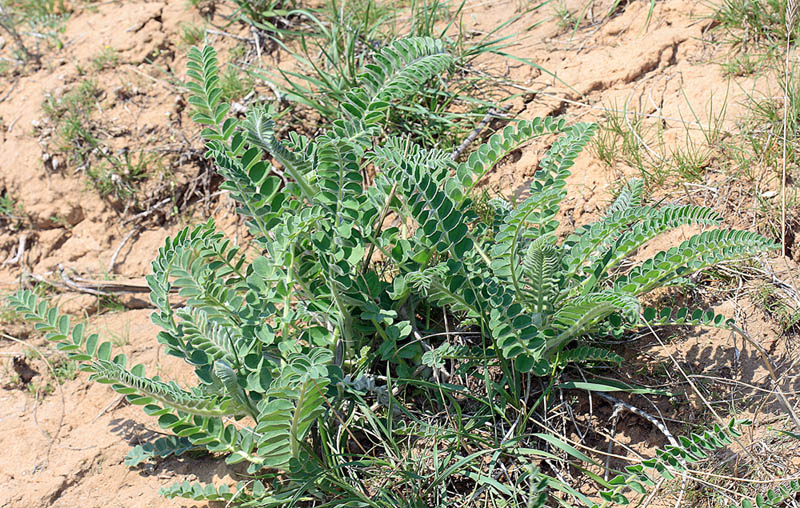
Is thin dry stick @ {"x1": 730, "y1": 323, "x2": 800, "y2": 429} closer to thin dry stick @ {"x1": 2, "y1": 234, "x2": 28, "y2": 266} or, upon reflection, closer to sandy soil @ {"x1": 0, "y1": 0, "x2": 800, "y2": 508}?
sandy soil @ {"x1": 0, "y1": 0, "x2": 800, "y2": 508}

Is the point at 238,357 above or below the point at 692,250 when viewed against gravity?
below

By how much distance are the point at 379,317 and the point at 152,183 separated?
6.04 ft

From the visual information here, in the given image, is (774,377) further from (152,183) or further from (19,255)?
(19,255)

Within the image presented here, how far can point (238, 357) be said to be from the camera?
7.02 ft

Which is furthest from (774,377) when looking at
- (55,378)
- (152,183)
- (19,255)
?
(19,255)

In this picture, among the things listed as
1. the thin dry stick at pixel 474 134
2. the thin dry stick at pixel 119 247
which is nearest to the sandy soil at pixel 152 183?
the thin dry stick at pixel 119 247

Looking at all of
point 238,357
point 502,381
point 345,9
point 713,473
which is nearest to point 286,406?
point 238,357

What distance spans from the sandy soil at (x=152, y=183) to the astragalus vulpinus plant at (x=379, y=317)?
0.19 m

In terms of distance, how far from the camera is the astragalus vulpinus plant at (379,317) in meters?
2.00

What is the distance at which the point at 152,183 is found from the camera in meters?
3.48

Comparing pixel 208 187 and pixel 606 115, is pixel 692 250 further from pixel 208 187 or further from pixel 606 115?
pixel 208 187

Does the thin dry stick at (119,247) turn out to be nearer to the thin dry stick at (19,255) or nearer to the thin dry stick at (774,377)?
the thin dry stick at (19,255)

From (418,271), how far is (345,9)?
203 cm

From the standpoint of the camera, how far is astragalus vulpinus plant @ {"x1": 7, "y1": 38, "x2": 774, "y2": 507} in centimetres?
200
